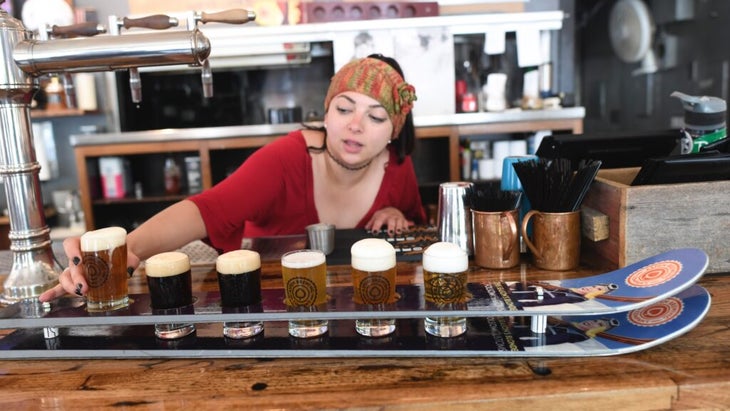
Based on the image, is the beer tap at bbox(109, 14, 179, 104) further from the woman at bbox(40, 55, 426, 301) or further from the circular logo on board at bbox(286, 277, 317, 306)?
the circular logo on board at bbox(286, 277, 317, 306)

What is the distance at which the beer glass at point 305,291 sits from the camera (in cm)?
87

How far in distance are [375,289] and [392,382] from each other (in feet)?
0.60

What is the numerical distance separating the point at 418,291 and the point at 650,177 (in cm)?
54

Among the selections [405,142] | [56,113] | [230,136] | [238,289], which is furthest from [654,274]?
[56,113]

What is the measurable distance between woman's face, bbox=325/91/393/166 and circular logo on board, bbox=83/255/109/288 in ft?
3.42

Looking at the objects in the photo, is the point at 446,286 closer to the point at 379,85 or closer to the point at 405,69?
the point at 379,85

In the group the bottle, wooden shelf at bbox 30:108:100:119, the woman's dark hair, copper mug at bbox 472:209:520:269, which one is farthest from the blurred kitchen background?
copper mug at bbox 472:209:520:269

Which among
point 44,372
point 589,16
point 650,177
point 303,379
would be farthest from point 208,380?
point 589,16

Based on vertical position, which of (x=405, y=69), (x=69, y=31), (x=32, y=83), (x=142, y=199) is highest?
(x=405, y=69)

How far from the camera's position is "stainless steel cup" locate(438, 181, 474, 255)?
126 centimetres

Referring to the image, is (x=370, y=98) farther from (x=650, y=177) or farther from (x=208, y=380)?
(x=208, y=380)

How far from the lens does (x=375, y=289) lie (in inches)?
34.7

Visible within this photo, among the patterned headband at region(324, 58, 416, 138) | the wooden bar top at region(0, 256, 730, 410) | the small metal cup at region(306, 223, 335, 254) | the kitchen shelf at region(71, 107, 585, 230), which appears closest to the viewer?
the wooden bar top at region(0, 256, 730, 410)

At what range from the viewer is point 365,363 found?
0.79m
